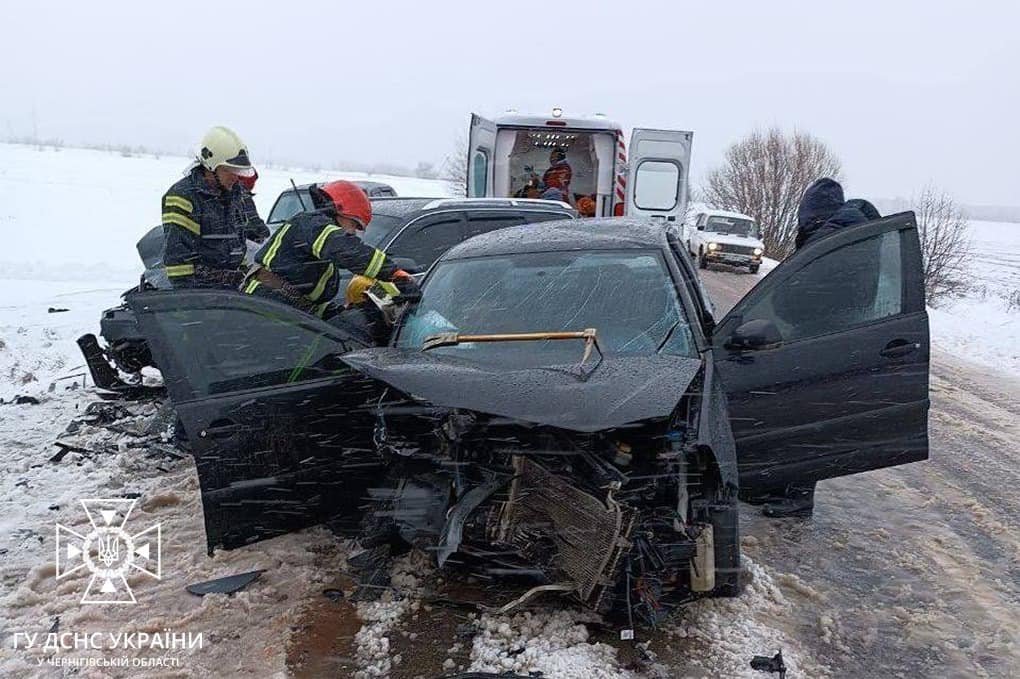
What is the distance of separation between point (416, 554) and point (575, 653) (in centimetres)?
120

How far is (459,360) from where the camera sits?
3.75 meters

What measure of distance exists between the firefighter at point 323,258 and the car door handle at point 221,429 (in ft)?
4.34

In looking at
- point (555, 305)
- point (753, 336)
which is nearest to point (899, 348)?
point (753, 336)

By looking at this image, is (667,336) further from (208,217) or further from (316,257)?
(208,217)

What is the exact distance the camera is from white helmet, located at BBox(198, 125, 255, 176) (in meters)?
5.11

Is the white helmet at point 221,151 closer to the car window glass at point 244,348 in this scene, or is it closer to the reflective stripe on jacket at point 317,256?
the reflective stripe on jacket at point 317,256

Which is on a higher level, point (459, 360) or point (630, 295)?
point (630, 295)

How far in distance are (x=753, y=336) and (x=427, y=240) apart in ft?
13.6

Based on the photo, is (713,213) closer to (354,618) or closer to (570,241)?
(570,241)

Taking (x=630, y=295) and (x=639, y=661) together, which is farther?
(x=630, y=295)

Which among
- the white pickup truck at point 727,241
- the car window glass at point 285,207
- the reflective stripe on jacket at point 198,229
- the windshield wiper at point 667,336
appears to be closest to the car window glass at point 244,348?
the windshield wiper at point 667,336

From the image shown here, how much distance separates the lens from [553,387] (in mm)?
3197

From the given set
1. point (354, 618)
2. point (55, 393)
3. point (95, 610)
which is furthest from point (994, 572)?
point (55, 393)

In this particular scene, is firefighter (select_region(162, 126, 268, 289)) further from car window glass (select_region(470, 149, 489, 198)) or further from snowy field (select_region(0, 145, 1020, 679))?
car window glass (select_region(470, 149, 489, 198))
